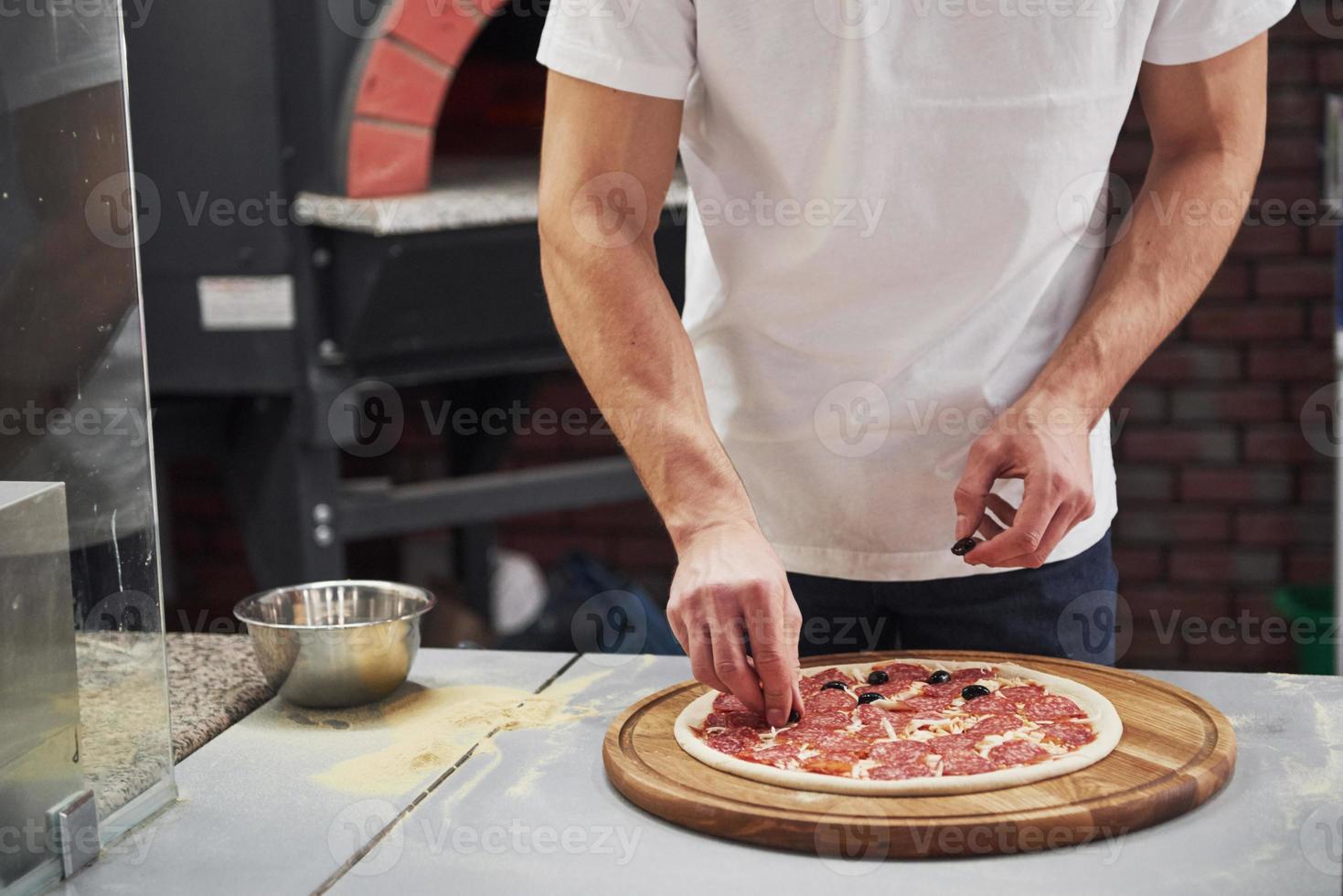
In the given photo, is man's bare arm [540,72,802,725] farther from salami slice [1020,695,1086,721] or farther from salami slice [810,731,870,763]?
salami slice [1020,695,1086,721]

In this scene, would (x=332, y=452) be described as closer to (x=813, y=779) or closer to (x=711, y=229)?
(x=711, y=229)

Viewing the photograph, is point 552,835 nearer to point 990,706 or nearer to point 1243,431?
point 990,706

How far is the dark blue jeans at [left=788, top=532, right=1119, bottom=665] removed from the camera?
1633 millimetres

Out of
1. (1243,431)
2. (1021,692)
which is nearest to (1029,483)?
(1021,692)

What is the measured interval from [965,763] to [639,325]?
0.52m

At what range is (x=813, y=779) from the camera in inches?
48.9

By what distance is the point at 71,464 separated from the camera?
123 cm

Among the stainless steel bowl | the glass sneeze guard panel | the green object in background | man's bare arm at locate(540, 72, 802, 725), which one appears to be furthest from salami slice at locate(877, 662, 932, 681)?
the green object in background

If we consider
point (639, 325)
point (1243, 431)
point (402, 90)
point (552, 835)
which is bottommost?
point (552, 835)

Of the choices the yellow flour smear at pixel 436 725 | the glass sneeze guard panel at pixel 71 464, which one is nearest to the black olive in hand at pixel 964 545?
the yellow flour smear at pixel 436 725

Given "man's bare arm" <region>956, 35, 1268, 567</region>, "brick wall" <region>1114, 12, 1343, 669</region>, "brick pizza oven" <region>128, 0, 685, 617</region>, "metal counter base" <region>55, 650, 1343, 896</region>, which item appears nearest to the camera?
"metal counter base" <region>55, 650, 1343, 896</region>

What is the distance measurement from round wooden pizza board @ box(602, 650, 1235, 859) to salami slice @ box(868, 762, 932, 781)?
0.04m

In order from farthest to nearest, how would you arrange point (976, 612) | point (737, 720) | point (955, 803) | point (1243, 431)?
point (1243, 431) < point (976, 612) < point (737, 720) < point (955, 803)

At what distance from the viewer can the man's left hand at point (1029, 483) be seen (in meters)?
1.43
